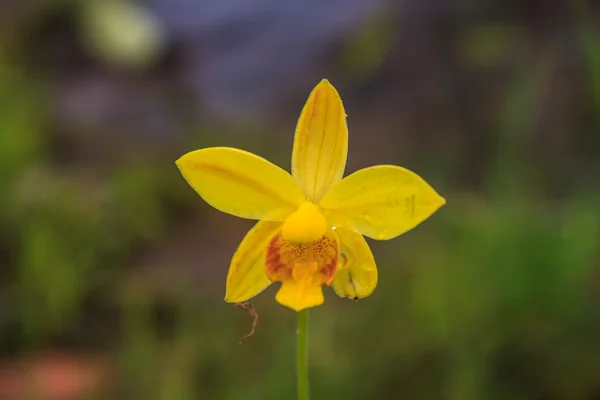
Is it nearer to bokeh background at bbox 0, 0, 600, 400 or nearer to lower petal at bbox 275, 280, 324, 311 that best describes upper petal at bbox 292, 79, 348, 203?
lower petal at bbox 275, 280, 324, 311

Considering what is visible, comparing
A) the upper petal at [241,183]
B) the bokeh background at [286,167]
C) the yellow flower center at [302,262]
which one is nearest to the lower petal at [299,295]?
the yellow flower center at [302,262]

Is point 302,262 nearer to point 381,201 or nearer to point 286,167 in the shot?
point 381,201

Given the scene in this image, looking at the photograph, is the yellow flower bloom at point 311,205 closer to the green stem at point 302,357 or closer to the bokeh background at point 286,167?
the green stem at point 302,357

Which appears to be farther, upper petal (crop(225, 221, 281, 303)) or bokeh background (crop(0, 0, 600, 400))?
bokeh background (crop(0, 0, 600, 400))

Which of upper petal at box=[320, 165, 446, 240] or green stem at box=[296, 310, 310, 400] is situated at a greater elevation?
upper petal at box=[320, 165, 446, 240]

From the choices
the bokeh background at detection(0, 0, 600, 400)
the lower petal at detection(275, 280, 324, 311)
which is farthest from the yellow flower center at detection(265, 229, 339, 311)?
the bokeh background at detection(0, 0, 600, 400)

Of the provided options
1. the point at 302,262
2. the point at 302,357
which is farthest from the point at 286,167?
the point at 302,357

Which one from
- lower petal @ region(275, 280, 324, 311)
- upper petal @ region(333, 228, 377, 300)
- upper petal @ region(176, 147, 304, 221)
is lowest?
lower petal @ region(275, 280, 324, 311)
